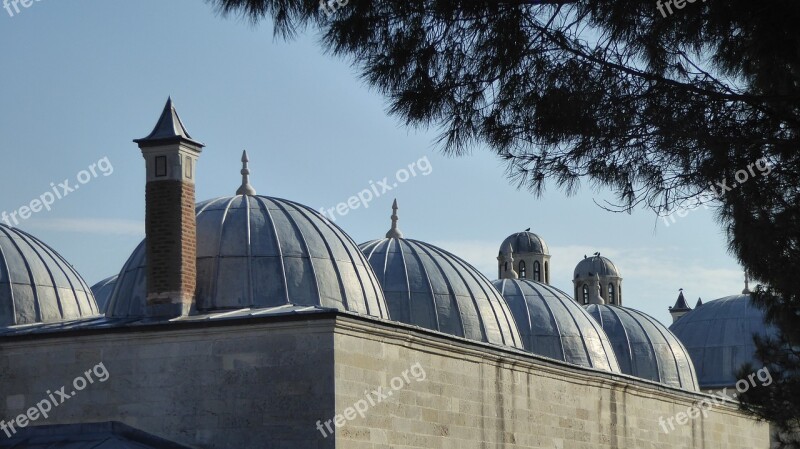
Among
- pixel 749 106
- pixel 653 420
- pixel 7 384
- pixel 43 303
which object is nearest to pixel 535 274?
pixel 653 420

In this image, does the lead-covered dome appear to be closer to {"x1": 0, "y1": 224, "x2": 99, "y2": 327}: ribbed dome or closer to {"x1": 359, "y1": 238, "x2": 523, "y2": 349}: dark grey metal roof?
{"x1": 359, "y1": 238, "x2": 523, "y2": 349}: dark grey metal roof

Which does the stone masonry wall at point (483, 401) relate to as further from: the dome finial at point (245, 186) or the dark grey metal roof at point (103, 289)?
the dark grey metal roof at point (103, 289)

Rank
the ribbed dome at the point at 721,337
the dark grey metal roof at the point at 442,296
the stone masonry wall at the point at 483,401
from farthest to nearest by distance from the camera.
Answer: the ribbed dome at the point at 721,337, the dark grey metal roof at the point at 442,296, the stone masonry wall at the point at 483,401

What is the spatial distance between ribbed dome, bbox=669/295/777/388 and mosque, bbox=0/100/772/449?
2064cm

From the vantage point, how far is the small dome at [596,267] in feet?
203

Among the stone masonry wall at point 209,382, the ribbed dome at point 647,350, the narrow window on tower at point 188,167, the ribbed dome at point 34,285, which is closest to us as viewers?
the stone masonry wall at point 209,382

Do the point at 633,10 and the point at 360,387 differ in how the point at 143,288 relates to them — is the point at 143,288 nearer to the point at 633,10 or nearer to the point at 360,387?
the point at 360,387

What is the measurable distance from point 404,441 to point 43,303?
7253mm

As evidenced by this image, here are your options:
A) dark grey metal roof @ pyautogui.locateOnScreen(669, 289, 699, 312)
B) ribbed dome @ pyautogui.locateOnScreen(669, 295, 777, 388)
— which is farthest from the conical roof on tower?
ribbed dome @ pyautogui.locateOnScreen(669, 295, 777, 388)

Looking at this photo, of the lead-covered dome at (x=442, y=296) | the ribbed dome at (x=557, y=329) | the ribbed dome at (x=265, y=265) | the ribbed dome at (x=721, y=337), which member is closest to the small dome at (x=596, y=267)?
the ribbed dome at (x=721, y=337)

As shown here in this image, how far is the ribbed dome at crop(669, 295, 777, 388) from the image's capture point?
154 feet
